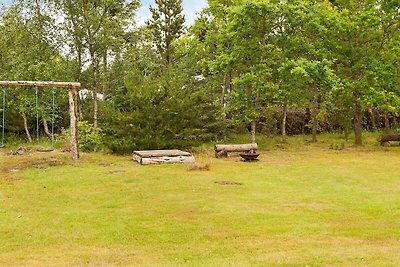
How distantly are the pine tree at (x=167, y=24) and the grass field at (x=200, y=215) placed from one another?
16080 mm

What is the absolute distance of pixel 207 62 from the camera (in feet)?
68.8

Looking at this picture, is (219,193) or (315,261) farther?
(219,193)

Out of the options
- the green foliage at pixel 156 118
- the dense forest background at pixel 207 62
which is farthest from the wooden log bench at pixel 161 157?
the dense forest background at pixel 207 62

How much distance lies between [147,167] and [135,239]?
7.97 m

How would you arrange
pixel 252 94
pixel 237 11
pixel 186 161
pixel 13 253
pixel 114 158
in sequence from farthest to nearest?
pixel 252 94 → pixel 237 11 → pixel 114 158 → pixel 186 161 → pixel 13 253

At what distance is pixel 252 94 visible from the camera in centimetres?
2111

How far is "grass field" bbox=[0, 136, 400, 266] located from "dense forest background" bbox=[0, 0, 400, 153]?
14.1 feet

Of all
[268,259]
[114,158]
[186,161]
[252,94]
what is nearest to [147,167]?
[186,161]

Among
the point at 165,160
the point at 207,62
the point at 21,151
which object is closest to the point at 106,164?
the point at 165,160

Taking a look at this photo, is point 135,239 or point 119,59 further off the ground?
point 119,59

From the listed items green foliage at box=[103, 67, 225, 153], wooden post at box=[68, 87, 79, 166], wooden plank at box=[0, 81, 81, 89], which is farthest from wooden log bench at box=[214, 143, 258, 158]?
wooden plank at box=[0, 81, 81, 89]

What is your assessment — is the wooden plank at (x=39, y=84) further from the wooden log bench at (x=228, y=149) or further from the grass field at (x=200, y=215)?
the wooden log bench at (x=228, y=149)

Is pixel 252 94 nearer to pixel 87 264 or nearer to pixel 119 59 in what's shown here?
pixel 119 59

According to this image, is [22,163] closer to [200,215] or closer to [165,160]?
[165,160]
